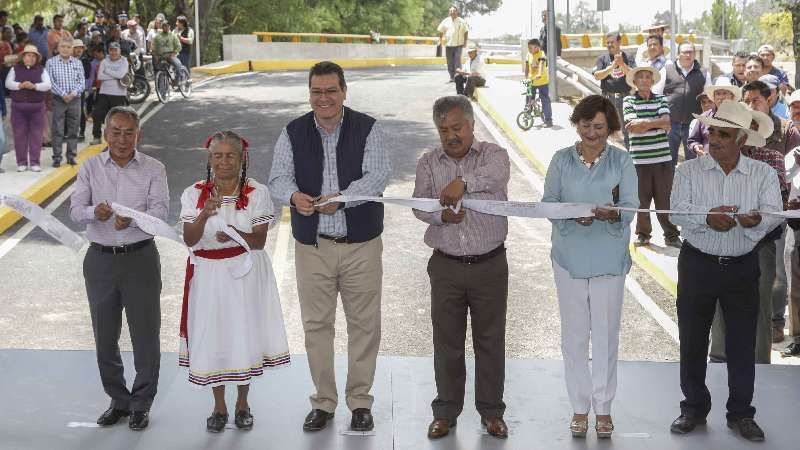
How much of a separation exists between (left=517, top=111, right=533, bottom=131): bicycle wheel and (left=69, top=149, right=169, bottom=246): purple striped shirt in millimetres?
13965

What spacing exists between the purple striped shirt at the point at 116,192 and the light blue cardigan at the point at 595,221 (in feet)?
7.64

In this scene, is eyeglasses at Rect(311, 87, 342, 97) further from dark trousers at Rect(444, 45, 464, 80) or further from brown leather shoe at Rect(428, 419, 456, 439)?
dark trousers at Rect(444, 45, 464, 80)

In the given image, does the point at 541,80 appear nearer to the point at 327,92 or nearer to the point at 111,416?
the point at 327,92

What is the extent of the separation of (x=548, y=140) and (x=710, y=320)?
12545 millimetres

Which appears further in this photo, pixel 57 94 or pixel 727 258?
pixel 57 94

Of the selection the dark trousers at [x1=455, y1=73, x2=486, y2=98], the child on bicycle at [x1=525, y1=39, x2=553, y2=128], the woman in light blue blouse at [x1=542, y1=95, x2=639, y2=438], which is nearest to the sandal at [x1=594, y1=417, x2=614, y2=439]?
the woman in light blue blouse at [x1=542, y1=95, x2=639, y2=438]

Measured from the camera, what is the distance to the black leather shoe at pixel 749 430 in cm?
620

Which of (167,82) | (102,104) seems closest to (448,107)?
(102,104)

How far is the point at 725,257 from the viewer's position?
6223 mm

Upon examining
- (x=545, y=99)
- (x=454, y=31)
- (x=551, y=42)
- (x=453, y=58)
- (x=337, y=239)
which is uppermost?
(x=454, y=31)

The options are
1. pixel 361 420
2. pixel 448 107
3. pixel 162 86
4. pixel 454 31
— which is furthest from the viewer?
pixel 454 31

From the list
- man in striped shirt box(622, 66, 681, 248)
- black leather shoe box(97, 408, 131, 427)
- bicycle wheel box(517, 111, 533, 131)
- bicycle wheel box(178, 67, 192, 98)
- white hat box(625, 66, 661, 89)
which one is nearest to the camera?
black leather shoe box(97, 408, 131, 427)

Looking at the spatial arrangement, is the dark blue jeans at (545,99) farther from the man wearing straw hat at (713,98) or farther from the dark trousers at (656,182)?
the man wearing straw hat at (713,98)

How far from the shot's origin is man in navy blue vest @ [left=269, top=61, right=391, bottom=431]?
249 inches
